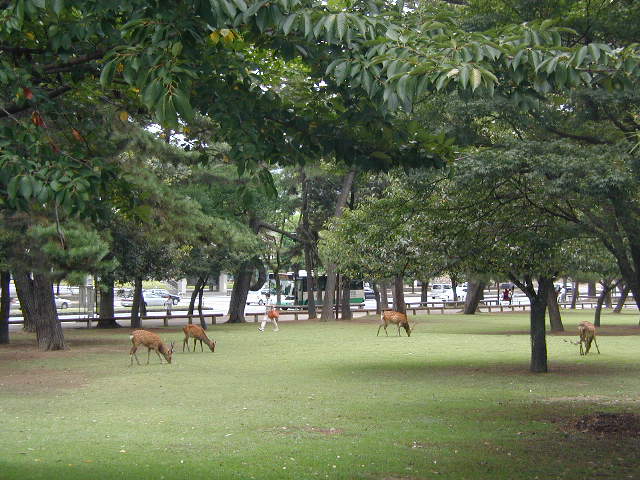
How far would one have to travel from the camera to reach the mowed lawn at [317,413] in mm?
7984

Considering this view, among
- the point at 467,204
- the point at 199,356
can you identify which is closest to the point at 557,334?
the point at 199,356

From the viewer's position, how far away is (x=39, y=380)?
53.6ft

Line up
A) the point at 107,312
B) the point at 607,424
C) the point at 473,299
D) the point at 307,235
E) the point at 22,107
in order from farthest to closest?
the point at 473,299
the point at 307,235
the point at 107,312
the point at 607,424
the point at 22,107

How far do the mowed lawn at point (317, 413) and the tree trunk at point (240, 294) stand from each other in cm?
1547

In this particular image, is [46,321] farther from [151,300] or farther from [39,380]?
[151,300]

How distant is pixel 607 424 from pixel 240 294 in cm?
3056

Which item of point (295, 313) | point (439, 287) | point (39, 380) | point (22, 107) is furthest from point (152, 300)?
point (22, 107)

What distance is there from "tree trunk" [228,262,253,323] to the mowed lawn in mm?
15474

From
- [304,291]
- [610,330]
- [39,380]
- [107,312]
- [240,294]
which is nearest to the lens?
[39,380]

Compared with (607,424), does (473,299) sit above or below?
above

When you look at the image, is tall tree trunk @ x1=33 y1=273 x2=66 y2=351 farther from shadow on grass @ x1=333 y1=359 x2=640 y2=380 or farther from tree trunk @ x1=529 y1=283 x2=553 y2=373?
tree trunk @ x1=529 y1=283 x2=553 y2=373

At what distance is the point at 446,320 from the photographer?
40.0 m

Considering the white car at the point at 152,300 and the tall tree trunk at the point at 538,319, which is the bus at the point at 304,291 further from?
the tall tree trunk at the point at 538,319

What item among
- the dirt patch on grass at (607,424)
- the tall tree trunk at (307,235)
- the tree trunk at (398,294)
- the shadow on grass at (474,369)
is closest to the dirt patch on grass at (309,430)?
the dirt patch on grass at (607,424)
